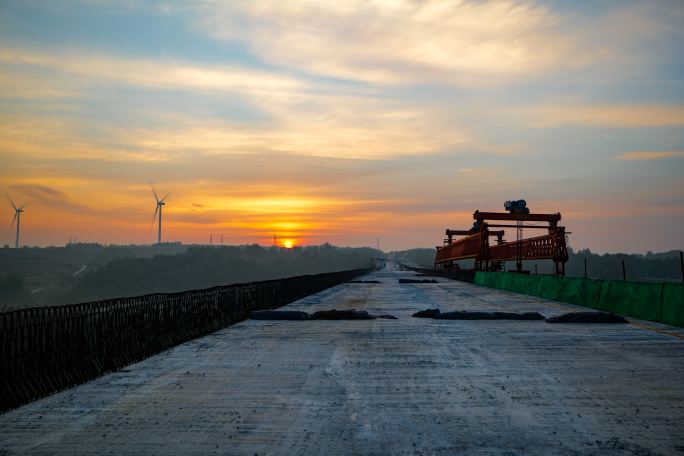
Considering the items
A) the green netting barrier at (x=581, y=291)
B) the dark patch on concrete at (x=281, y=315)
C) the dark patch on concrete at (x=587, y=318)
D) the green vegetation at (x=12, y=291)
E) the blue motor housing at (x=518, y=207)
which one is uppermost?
the blue motor housing at (x=518, y=207)

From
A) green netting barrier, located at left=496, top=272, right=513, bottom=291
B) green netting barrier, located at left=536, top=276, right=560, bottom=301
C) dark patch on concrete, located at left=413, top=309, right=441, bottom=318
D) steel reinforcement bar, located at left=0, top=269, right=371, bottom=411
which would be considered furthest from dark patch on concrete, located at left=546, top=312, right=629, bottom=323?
green netting barrier, located at left=496, top=272, right=513, bottom=291

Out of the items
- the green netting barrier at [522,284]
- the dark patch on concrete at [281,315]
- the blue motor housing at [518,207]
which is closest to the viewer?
the dark patch on concrete at [281,315]

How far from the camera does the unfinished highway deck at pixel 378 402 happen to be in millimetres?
6840

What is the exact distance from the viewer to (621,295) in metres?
22.3

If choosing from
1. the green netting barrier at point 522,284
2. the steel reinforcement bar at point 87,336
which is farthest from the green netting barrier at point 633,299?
the steel reinforcement bar at point 87,336

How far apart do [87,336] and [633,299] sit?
759 inches

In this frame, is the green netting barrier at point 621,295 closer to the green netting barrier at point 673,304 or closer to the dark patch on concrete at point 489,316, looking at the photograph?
the green netting barrier at point 673,304

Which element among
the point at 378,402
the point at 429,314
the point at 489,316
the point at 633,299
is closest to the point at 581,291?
the point at 633,299

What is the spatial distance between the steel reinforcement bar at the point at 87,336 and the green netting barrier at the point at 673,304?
15328 millimetres

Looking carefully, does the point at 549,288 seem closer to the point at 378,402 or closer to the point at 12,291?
the point at 378,402

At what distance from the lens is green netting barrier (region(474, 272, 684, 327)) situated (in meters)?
18.5

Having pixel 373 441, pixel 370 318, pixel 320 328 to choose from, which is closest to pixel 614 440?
pixel 373 441

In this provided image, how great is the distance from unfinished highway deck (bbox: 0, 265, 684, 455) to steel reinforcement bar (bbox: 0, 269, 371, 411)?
0.40 meters

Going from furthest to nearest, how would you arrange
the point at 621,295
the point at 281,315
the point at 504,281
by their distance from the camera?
the point at 504,281
the point at 621,295
the point at 281,315
